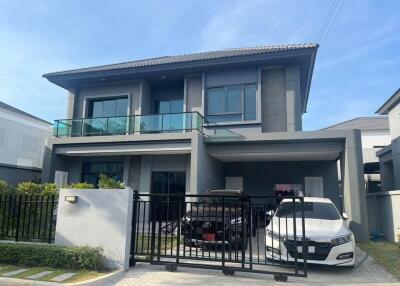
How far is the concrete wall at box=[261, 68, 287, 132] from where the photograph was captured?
15512mm

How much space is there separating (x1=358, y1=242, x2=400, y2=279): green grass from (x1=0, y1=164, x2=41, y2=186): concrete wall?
1565 centimetres

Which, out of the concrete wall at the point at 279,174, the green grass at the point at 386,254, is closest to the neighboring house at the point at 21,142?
the concrete wall at the point at 279,174

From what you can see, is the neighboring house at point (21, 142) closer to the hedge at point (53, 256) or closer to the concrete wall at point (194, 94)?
the concrete wall at point (194, 94)

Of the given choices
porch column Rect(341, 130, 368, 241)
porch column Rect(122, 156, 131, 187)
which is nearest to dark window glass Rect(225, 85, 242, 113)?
porch column Rect(341, 130, 368, 241)

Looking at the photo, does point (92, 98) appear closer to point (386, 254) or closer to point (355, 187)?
point (355, 187)

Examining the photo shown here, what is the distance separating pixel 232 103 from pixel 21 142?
1414cm

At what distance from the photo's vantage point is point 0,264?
744 centimetres

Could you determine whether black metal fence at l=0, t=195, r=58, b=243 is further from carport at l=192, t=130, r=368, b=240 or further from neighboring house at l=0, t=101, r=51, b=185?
neighboring house at l=0, t=101, r=51, b=185

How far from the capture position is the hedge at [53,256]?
7.04m

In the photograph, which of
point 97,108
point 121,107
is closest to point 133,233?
point 121,107

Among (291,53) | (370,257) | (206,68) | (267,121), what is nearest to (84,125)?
(206,68)

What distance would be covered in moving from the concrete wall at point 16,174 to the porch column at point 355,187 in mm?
15019

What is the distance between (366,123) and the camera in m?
37.8

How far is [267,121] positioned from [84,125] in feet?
28.6
